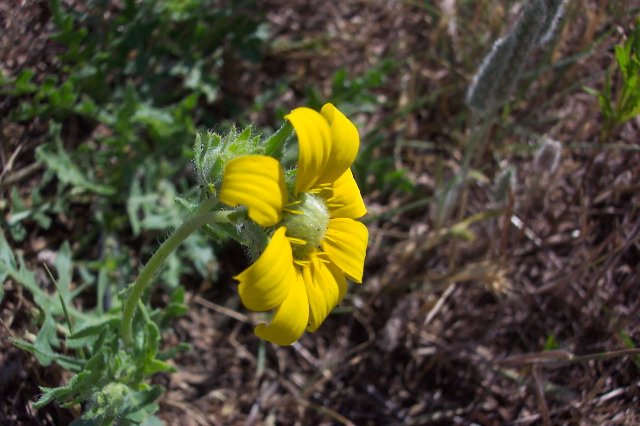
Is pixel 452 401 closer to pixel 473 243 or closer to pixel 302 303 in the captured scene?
pixel 473 243

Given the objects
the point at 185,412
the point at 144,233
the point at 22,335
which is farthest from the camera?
the point at 144,233

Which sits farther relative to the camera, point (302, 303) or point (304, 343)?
point (304, 343)

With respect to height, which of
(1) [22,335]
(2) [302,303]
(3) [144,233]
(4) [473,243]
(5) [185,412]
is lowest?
(4) [473,243]

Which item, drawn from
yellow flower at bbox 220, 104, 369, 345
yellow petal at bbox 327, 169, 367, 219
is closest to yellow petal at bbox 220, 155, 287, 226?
yellow flower at bbox 220, 104, 369, 345

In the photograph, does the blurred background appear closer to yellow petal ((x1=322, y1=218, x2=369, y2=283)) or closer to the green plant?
the green plant

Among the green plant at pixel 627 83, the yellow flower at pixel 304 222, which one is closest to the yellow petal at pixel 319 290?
the yellow flower at pixel 304 222

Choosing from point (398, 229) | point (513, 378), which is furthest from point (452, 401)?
point (398, 229)

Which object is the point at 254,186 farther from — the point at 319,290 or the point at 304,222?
the point at 319,290

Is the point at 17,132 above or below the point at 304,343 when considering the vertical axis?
above
